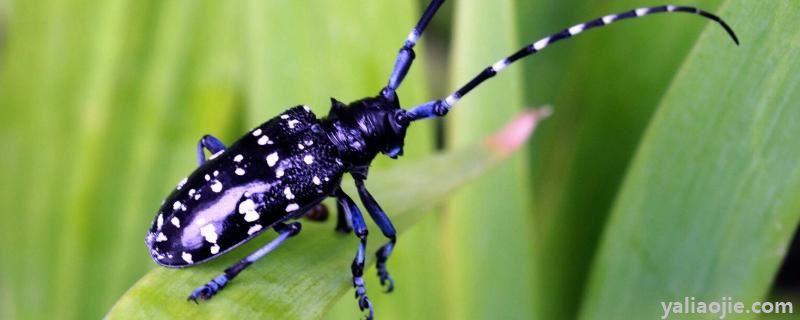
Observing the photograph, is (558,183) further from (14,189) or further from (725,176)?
(14,189)

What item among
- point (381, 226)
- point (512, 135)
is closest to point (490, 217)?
point (512, 135)

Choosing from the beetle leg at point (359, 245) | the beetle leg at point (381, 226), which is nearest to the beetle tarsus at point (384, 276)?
the beetle leg at point (381, 226)

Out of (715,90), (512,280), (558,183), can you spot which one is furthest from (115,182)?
(715,90)

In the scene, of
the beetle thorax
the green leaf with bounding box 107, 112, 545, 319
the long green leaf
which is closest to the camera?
the green leaf with bounding box 107, 112, 545, 319

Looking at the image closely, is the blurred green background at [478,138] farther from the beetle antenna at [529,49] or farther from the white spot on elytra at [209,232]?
the white spot on elytra at [209,232]

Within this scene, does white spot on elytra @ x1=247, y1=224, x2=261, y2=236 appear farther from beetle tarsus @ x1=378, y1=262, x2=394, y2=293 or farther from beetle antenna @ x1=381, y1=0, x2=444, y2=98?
beetle antenna @ x1=381, y1=0, x2=444, y2=98

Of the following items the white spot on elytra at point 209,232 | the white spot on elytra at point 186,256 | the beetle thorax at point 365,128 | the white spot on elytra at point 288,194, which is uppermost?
the beetle thorax at point 365,128

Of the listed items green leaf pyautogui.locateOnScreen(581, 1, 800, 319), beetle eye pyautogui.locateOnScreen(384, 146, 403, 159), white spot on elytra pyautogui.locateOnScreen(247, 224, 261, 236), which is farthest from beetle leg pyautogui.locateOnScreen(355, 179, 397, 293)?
green leaf pyautogui.locateOnScreen(581, 1, 800, 319)
